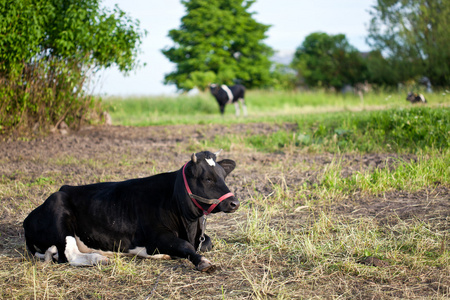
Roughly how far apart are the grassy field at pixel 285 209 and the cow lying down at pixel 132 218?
0.48 ft

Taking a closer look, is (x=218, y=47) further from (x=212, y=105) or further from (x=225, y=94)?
(x=225, y=94)

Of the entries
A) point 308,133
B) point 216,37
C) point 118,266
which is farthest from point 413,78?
point 118,266

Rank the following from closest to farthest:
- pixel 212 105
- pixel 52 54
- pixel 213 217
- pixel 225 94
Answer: pixel 213 217 < pixel 52 54 < pixel 225 94 < pixel 212 105

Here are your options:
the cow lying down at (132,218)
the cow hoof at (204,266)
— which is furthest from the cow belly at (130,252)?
the cow hoof at (204,266)

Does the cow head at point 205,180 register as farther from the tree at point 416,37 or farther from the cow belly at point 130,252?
the tree at point 416,37

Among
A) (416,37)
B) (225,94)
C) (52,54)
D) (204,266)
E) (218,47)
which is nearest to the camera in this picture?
(204,266)

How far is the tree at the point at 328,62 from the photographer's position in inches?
1196

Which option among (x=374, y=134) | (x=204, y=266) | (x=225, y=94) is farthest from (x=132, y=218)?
(x=225, y=94)

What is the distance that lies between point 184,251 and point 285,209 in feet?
6.60

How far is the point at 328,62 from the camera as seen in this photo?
31.7m

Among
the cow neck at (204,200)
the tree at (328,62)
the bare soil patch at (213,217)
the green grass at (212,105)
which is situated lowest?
the bare soil patch at (213,217)

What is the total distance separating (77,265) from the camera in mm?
3689

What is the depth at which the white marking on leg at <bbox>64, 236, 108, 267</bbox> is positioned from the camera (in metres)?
3.69

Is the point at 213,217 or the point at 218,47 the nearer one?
the point at 213,217
